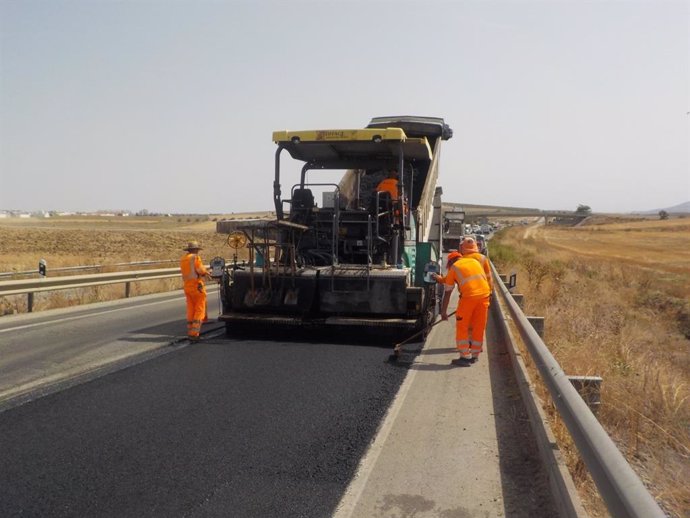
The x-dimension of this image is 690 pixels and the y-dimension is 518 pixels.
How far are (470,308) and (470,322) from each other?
19 cm

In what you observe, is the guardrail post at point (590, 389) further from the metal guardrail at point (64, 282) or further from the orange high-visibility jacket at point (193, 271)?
the metal guardrail at point (64, 282)

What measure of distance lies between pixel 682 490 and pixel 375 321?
14.9ft

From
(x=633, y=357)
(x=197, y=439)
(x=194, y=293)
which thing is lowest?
(x=633, y=357)

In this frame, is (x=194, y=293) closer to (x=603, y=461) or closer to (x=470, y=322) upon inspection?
(x=470, y=322)

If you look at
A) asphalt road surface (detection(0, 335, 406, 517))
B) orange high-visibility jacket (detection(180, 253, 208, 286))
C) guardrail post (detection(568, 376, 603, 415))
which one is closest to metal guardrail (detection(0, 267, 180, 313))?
orange high-visibility jacket (detection(180, 253, 208, 286))

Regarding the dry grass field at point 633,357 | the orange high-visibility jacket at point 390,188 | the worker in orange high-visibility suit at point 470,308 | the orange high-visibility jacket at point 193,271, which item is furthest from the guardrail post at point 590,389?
the orange high-visibility jacket at point 193,271

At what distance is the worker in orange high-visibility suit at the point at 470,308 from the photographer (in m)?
7.09

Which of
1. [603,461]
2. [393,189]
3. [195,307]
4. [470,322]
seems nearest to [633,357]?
[470,322]

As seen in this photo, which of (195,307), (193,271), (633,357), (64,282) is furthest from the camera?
(64,282)

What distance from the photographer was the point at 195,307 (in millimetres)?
8297

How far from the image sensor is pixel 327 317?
8109 mm

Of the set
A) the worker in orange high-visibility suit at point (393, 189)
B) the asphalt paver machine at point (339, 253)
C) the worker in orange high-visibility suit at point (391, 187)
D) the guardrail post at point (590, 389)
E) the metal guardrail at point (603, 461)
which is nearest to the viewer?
the metal guardrail at point (603, 461)

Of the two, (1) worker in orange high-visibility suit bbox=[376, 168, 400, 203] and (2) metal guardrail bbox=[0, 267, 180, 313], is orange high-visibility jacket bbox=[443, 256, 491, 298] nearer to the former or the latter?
(1) worker in orange high-visibility suit bbox=[376, 168, 400, 203]

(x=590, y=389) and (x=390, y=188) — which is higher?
(x=390, y=188)
